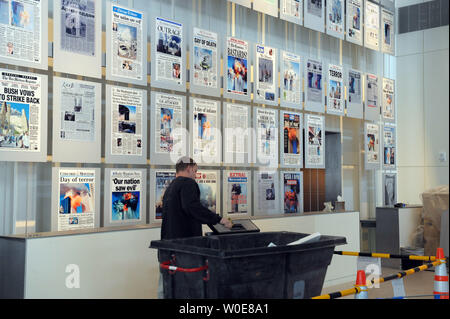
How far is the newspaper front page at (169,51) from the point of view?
5156 mm

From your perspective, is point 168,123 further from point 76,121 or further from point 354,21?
point 354,21

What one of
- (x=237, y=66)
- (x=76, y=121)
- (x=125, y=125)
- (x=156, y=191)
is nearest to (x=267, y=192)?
(x=237, y=66)

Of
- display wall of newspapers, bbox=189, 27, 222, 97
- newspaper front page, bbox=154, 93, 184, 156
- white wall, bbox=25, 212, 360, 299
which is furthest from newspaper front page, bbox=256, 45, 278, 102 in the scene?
white wall, bbox=25, 212, 360, 299

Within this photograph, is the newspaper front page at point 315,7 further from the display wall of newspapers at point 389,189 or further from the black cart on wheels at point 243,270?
the black cart on wheels at point 243,270

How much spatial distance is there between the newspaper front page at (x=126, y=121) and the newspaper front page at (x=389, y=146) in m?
4.70

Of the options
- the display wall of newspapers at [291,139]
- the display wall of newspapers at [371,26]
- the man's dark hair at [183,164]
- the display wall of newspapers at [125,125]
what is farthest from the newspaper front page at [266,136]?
the display wall of newspapers at [371,26]

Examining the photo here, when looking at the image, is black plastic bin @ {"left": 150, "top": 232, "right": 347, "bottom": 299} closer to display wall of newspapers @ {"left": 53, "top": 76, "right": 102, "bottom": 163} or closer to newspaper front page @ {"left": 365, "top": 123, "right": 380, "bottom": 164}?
display wall of newspapers @ {"left": 53, "top": 76, "right": 102, "bottom": 163}

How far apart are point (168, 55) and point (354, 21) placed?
3691mm

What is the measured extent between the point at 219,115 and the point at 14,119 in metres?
2.32

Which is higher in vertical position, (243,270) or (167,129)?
(167,129)

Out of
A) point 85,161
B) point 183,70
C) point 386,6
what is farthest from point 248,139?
point 386,6

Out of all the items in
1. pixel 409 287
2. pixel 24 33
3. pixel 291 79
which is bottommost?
pixel 409 287

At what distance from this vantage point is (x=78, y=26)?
14.8 feet
